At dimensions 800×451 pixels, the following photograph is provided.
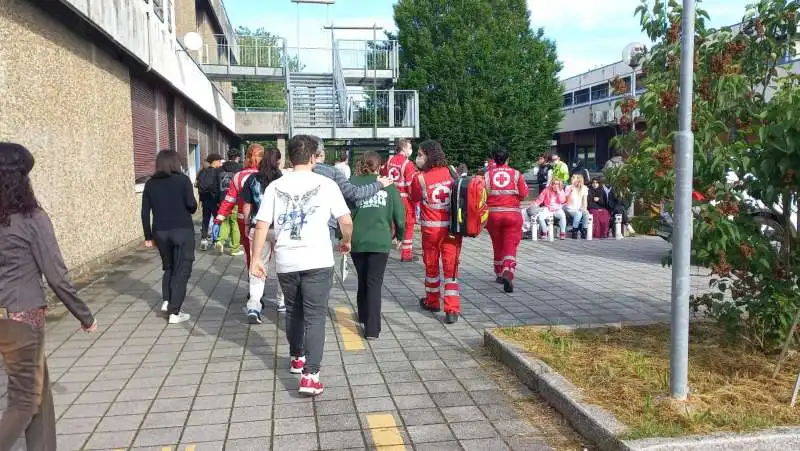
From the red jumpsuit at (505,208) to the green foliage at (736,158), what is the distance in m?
3.14

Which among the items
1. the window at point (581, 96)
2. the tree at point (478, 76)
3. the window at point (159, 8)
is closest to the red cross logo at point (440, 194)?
the window at point (159, 8)

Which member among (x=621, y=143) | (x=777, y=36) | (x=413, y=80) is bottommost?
(x=621, y=143)

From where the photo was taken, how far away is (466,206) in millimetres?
6172

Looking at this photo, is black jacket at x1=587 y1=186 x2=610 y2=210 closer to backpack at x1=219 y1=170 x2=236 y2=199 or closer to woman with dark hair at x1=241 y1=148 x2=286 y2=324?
backpack at x1=219 y1=170 x2=236 y2=199

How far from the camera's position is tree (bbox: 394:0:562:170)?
99.1 ft

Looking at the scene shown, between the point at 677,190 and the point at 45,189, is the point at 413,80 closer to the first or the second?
the point at 45,189

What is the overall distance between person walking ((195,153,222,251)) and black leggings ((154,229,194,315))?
17.4 ft

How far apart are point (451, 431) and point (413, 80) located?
2836 centimetres

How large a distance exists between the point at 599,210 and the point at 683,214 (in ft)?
35.7

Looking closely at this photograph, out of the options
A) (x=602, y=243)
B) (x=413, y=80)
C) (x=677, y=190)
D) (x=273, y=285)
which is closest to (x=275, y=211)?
(x=677, y=190)

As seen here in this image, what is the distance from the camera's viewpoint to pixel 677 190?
370 cm

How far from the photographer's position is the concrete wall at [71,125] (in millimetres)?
7109

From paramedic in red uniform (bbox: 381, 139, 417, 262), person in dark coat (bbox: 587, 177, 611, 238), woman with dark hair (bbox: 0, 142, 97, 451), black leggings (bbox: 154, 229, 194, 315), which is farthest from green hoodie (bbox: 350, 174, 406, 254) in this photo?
person in dark coat (bbox: 587, 177, 611, 238)

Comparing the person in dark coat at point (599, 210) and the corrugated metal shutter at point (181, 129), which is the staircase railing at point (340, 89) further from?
the person in dark coat at point (599, 210)
